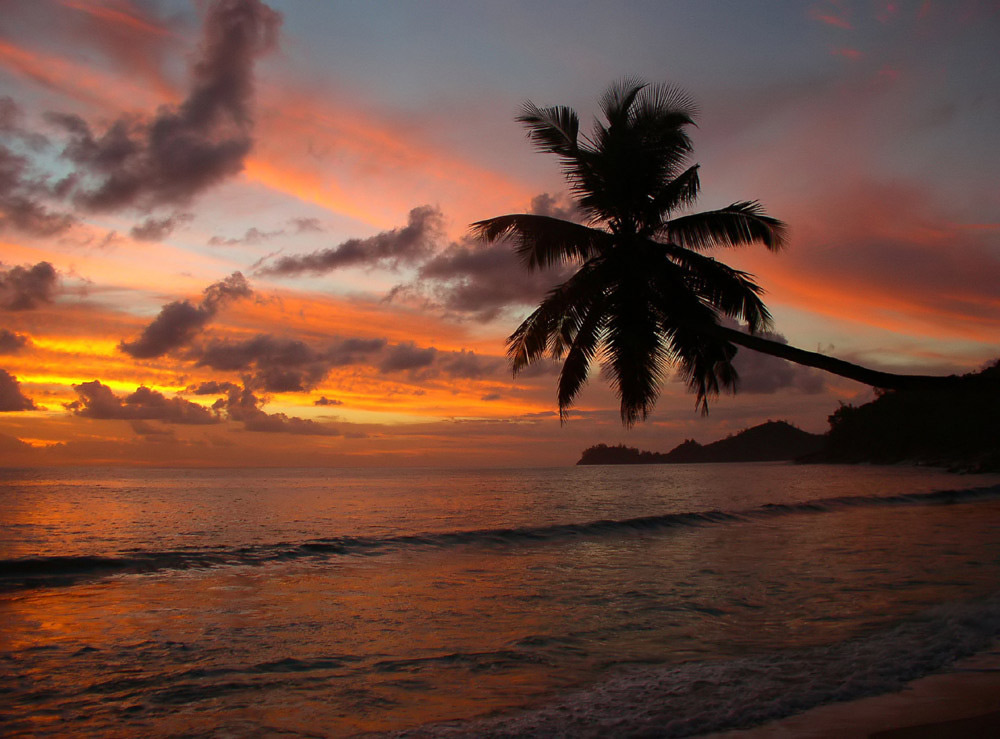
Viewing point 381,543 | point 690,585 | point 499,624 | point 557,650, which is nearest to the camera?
point 557,650

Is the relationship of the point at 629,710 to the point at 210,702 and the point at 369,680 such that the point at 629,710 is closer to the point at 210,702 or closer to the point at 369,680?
the point at 369,680

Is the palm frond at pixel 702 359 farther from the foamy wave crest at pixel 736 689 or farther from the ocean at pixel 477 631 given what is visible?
the foamy wave crest at pixel 736 689

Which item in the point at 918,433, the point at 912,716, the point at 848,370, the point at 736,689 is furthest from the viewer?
the point at 918,433

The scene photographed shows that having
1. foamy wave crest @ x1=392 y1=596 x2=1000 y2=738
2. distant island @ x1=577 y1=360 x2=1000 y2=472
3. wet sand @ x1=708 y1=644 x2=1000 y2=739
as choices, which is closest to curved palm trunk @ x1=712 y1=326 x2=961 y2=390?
foamy wave crest @ x1=392 y1=596 x2=1000 y2=738

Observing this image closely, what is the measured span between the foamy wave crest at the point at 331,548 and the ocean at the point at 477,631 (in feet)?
0.38

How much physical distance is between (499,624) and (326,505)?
26300mm

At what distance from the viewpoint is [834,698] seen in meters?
4.80

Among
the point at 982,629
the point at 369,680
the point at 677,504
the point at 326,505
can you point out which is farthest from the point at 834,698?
the point at 326,505

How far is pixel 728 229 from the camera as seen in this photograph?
13297mm

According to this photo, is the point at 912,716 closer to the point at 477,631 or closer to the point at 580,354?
the point at 477,631

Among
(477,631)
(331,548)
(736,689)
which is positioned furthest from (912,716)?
(331,548)

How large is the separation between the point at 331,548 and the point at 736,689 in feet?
39.7

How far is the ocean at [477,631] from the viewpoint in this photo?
478 cm

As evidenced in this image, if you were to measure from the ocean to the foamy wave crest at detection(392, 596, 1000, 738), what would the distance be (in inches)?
1.0
